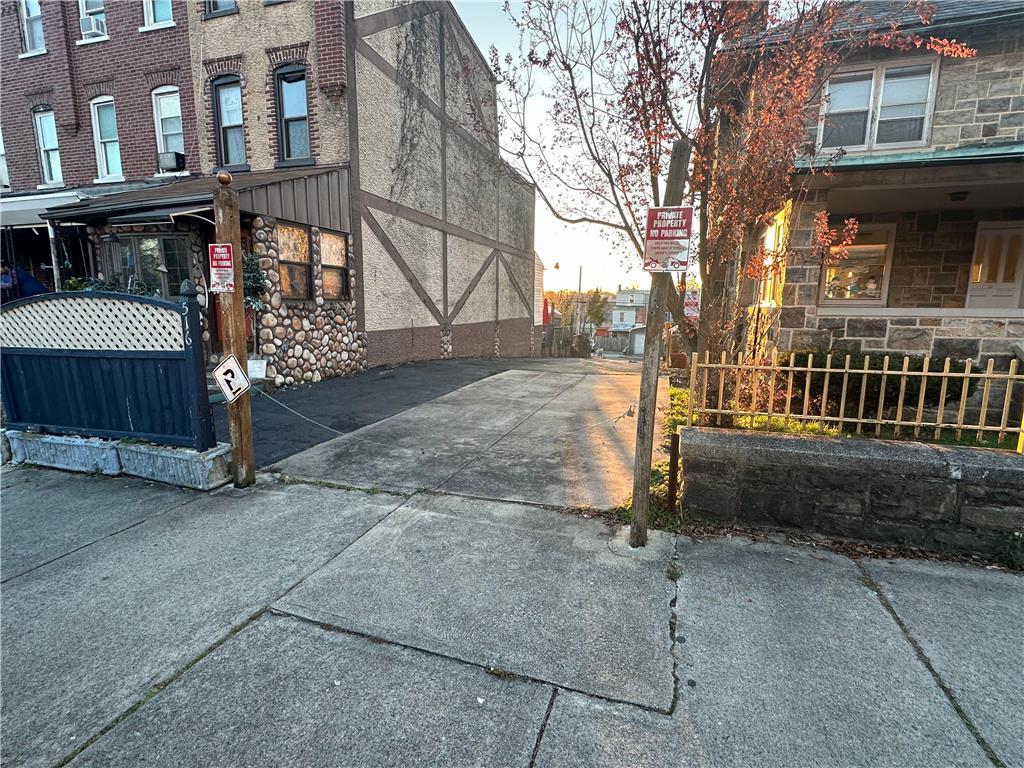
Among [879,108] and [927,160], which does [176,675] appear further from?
[879,108]

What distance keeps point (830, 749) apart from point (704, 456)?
2.22 m

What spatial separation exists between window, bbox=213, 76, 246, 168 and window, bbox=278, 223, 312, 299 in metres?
3.55

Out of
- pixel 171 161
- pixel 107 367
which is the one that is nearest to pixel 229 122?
pixel 171 161

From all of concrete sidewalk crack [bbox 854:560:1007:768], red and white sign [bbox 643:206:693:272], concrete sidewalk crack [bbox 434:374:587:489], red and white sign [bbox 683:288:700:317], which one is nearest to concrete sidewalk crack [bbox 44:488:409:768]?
concrete sidewalk crack [bbox 434:374:587:489]

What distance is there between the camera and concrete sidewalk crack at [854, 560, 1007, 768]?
2.13 metres

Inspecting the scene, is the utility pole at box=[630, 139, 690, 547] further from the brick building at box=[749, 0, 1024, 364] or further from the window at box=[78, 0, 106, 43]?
the window at box=[78, 0, 106, 43]

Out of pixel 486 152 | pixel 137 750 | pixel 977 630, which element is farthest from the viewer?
pixel 486 152

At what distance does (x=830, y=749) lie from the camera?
212 cm

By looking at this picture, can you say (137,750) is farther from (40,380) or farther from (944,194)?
(944,194)

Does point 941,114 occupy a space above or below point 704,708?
above

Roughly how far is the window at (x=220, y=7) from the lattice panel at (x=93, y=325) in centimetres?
964

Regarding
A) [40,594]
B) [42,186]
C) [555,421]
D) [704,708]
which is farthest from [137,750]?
[42,186]

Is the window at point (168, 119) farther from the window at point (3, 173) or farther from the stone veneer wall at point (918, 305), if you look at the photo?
the stone veneer wall at point (918, 305)

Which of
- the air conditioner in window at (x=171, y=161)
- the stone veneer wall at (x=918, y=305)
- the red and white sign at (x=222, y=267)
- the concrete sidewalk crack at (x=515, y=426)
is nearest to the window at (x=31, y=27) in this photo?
the air conditioner in window at (x=171, y=161)
